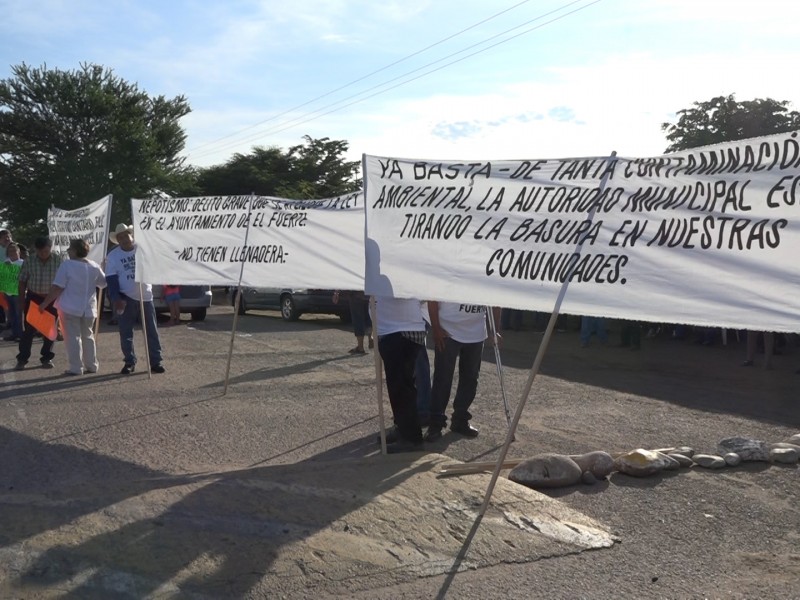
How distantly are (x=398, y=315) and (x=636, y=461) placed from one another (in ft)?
7.14

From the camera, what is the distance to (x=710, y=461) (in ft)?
23.8

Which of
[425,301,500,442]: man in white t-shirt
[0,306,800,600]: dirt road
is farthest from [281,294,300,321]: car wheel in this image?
[425,301,500,442]: man in white t-shirt

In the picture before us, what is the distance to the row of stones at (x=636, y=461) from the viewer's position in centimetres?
667

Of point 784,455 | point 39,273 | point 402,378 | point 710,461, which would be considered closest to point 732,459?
point 710,461

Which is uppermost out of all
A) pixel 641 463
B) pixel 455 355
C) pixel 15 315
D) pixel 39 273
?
pixel 39 273

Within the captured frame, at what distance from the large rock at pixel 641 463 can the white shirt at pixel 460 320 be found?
1.80 meters

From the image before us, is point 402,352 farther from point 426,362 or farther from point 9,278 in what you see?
point 9,278

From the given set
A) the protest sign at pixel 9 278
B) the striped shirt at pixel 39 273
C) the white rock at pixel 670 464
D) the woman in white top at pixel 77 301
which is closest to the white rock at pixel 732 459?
the white rock at pixel 670 464

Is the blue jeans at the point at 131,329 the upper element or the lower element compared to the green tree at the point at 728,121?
lower

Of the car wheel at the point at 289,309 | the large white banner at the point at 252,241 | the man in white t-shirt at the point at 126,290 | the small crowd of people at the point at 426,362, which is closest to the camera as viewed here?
the small crowd of people at the point at 426,362

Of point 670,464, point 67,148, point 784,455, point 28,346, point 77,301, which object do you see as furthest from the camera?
point 67,148

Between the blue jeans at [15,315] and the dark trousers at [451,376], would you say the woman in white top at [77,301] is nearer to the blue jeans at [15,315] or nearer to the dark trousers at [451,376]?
the blue jeans at [15,315]

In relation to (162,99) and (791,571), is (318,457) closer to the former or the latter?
(791,571)

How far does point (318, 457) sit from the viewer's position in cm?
759
